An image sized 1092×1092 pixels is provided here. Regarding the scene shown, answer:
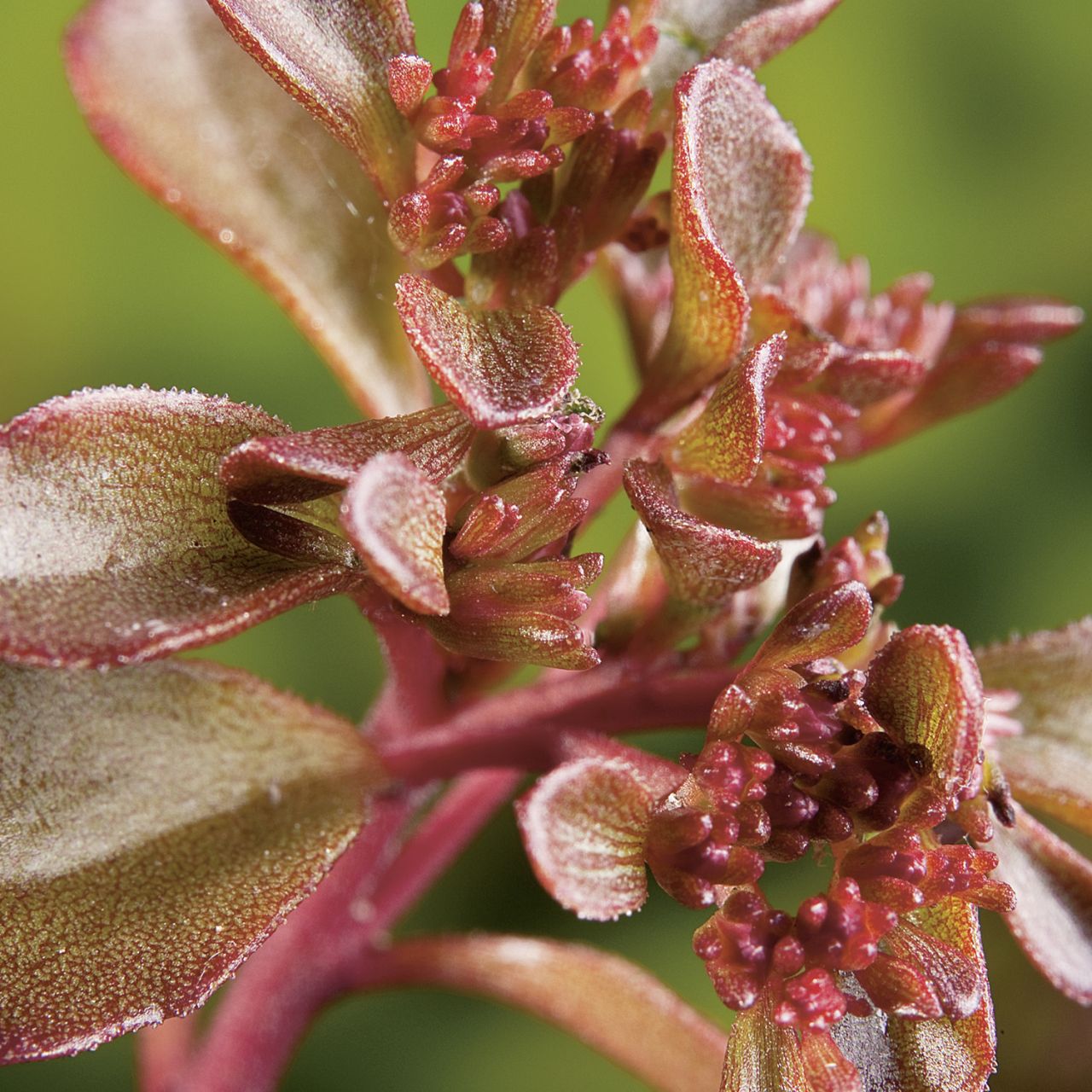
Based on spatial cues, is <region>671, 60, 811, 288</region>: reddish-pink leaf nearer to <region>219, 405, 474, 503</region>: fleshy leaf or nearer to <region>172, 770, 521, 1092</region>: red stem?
<region>219, 405, 474, 503</region>: fleshy leaf

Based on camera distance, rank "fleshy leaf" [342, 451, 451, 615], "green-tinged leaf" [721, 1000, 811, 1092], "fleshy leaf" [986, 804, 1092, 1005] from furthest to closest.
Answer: "fleshy leaf" [986, 804, 1092, 1005] < "green-tinged leaf" [721, 1000, 811, 1092] < "fleshy leaf" [342, 451, 451, 615]

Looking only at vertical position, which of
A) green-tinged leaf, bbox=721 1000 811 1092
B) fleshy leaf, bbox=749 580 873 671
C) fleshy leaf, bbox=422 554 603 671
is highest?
fleshy leaf, bbox=422 554 603 671

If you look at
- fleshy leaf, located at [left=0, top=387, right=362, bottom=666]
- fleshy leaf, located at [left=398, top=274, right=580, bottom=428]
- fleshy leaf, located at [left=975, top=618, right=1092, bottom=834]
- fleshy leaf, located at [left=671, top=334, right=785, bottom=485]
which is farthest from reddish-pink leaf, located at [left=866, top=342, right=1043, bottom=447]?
fleshy leaf, located at [left=0, top=387, right=362, bottom=666]

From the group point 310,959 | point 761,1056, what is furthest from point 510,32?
point 310,959

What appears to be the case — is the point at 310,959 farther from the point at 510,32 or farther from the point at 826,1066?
the point at 510,32

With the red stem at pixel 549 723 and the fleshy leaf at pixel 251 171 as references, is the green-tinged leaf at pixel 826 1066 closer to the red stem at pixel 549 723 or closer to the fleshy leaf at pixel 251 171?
the red stem at pixel 549 723

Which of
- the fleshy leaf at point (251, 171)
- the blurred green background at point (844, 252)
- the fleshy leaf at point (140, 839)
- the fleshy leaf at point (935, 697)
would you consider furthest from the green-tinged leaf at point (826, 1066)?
the blurred green background at point (844, 252)

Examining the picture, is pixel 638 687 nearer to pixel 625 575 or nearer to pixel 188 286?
pixel 625 575
